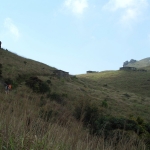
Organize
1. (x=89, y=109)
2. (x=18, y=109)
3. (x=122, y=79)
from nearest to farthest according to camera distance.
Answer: (x=18, y=109) → (x=89, y=109) → (x=122, y=79)

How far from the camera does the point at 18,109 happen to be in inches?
170

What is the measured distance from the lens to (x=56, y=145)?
2.71m

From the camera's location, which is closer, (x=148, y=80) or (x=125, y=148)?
(x=125, y=148)

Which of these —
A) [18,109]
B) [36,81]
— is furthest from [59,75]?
[18,109]

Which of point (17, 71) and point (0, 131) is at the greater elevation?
point (17, 71)

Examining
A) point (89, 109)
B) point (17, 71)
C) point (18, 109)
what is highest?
point (17, 71)

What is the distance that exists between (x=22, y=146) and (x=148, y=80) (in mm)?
71851

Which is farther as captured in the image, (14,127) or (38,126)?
(38,126)

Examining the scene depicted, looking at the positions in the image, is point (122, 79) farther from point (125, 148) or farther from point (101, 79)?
point (125, 148)

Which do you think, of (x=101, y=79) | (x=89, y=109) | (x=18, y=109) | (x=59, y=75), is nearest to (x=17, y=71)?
(x=59, y=75)

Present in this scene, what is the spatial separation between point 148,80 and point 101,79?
16.4 metres

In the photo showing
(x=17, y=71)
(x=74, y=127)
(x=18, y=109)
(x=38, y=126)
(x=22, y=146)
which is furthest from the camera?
(x=17, y=71)

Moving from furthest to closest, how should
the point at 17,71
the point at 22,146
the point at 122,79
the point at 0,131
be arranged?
the point at 122,79, the point at 17,71, the point at 0,131, the point at 22,146

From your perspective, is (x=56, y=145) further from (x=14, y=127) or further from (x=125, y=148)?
(x=125, y=148)
